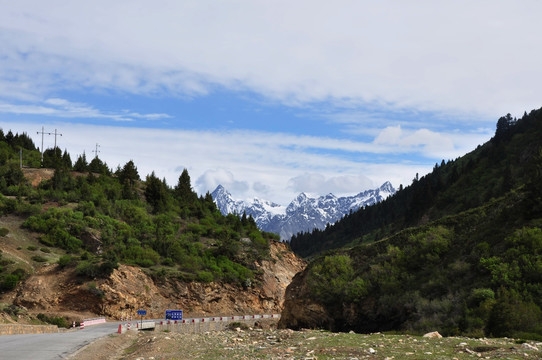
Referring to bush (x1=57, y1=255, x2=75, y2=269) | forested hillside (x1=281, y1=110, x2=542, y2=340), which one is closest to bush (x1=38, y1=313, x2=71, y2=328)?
bush (x1=57, y1=255, x2=75, y2=269)

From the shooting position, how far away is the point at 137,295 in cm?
5644

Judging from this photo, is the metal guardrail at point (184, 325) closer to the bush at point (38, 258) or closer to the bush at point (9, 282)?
the bush at point (9, 282)

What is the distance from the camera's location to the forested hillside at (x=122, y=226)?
62.2m

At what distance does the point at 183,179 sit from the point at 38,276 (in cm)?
5306

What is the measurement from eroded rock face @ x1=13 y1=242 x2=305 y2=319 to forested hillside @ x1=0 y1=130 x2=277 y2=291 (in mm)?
1313

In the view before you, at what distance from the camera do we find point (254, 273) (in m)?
73.8

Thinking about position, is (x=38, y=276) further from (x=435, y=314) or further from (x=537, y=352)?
(x=537, y=352)

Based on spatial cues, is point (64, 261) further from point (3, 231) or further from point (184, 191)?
point (184, 191)

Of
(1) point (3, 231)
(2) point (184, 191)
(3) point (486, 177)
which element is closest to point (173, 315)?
(1) point (3, 231)

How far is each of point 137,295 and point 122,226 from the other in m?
16.9

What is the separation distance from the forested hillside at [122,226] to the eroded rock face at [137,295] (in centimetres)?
131

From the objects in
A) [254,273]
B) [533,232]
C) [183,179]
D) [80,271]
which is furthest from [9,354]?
[183,179]

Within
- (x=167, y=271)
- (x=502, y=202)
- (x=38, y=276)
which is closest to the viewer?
(x=502, y=202)

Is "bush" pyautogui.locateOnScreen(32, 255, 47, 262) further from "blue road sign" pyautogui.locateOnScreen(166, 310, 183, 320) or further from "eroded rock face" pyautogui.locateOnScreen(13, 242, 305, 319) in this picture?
"blue road sign" pyautogui.locateOnScreen(166, 310, 183, 320)
